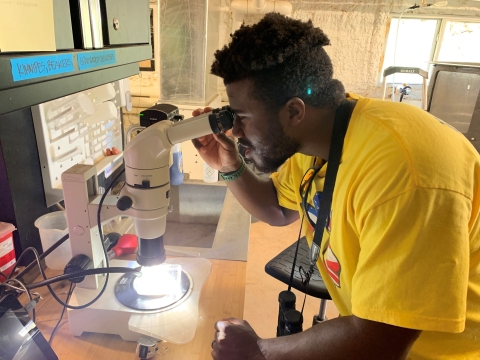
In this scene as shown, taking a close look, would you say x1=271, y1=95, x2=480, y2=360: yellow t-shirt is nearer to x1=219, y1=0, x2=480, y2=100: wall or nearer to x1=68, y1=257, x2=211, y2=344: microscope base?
x1=68, y1=257, x2=211, y2=344: microscope base

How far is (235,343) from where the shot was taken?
2.57 ft

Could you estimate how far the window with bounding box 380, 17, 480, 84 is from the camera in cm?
294

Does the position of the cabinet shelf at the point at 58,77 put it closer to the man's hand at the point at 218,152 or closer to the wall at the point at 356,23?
the man's hand at the point at 218,152

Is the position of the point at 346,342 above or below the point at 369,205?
below

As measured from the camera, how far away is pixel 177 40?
2.20 metres

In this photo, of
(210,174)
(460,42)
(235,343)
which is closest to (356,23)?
(460,42)

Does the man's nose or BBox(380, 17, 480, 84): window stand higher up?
BBox(380, 17, 480, 84): window

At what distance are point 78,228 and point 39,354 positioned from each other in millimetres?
292

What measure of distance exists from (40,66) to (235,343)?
66cm

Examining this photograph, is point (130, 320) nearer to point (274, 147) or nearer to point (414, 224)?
point (274, 147)

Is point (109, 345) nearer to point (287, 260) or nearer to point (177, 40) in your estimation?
point (287, 260)

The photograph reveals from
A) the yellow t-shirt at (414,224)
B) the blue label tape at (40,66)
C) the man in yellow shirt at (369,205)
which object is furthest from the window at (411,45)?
the blue label tape at (40,66)

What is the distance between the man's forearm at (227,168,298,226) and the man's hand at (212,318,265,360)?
1.60 ft

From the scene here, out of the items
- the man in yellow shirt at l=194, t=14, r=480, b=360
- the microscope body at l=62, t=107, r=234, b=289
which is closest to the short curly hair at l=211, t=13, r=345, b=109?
the man in yellow shirt at l=194, t=14, r=480, b=360
